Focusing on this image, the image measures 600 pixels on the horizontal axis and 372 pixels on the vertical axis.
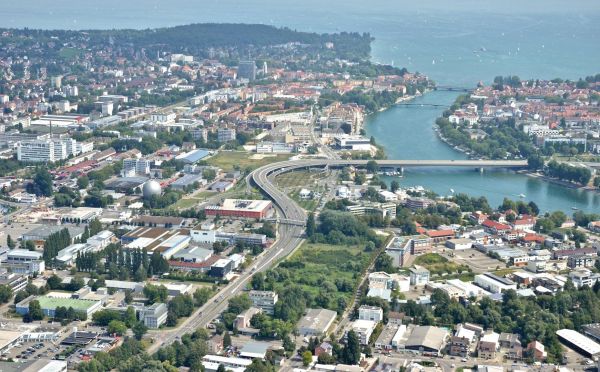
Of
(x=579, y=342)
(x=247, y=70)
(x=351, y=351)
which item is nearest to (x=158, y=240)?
(x=351, y=351)

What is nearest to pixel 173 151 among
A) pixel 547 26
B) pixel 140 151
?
pixel 140 151

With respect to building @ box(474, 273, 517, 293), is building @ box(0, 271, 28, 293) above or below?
below

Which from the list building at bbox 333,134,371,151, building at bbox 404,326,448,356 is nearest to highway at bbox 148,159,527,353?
building at bbox 333,134,371,151

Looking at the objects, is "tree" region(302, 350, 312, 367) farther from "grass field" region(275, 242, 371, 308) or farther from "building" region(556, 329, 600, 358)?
"building" region(556, 329, 600, 358)

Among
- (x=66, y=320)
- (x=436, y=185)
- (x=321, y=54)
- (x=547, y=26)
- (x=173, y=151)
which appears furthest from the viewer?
(x=547, y=26)

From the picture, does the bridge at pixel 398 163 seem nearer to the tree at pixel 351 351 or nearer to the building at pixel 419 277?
the building at pixel 419 277

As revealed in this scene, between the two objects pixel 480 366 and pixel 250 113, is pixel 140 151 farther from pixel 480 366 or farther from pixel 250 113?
pixel 480 366
